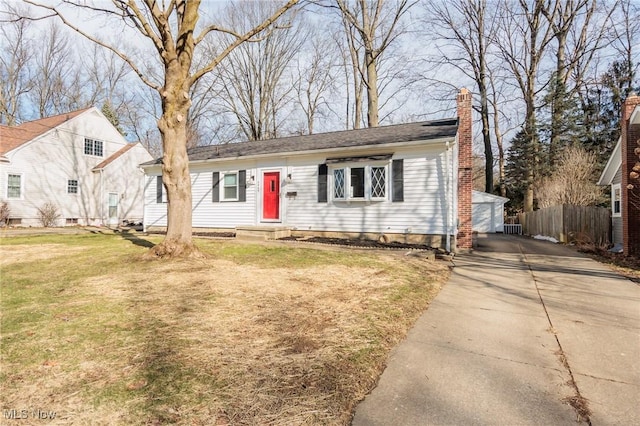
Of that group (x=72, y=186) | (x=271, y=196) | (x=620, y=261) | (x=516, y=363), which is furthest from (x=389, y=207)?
(x=72, y=186)

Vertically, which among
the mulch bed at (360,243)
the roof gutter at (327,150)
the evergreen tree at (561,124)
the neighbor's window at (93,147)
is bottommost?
the mulch bed at (360,243)

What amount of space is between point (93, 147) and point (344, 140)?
18.7 m

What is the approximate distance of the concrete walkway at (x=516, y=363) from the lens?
2.22 m

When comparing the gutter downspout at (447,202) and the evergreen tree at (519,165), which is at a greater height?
the evergreen tree at (519,165)

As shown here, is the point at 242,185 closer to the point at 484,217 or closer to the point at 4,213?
the point at 4,213

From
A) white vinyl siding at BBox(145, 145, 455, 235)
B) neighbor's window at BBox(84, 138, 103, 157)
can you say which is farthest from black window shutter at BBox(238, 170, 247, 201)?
neighbor's window at BBox(84, 138, 103, 157)

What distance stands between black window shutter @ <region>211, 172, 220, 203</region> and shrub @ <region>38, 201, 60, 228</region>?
1214cm

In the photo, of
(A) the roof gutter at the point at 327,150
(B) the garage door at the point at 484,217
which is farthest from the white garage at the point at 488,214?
(A) the roof gutter at the point at 327,150

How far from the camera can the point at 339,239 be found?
11.4 m

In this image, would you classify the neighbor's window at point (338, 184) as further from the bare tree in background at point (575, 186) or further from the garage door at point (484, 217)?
the garage door at point (484, 217)

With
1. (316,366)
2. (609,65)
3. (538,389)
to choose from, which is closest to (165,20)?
(316,366)

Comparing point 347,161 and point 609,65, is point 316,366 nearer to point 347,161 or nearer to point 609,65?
point 347,161

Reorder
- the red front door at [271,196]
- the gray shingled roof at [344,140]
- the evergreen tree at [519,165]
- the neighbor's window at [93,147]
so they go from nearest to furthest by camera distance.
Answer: the gray shingled roof at [344,140] → the red front door at [271,196] → the neighbor's window at [93,147] → the evergreen tree at [519,165]

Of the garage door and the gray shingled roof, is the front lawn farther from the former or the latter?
the garage door
